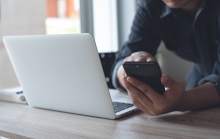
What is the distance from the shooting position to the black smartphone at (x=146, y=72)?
811mm

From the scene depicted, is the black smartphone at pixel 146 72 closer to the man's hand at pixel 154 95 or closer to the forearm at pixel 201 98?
the man's hand at pixel 154 95

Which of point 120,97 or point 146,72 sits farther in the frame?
point 120,97

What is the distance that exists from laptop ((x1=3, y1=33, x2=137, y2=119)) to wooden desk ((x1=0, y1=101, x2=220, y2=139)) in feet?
0.10

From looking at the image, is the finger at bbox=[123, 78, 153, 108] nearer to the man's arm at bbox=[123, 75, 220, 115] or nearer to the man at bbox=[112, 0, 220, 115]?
the man's arm at bbox=[123, 75, 220, 115]

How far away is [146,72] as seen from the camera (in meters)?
0.82

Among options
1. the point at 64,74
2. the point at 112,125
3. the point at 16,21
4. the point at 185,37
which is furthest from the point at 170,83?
the point at 16,21

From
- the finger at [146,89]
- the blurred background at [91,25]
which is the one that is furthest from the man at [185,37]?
the blurred background at [91,25]

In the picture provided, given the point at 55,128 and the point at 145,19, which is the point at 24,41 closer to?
the point at 55,128

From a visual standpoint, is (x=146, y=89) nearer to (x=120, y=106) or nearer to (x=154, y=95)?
(x=154, y=95)

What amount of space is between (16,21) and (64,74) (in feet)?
2.04

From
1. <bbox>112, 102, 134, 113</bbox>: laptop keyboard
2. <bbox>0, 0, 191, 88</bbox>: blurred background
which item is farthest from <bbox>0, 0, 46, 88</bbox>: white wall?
<bbox>112, 102, 134, 113</bbox>: laptop keyboard

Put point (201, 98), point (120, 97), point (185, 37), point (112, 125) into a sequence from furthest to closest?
1. point (185, 37)
2. point (120, 97)
3. point (201, 98)
4. point (112, 125)

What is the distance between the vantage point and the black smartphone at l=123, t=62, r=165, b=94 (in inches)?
31.9

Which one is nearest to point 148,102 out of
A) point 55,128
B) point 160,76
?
point 160,76
